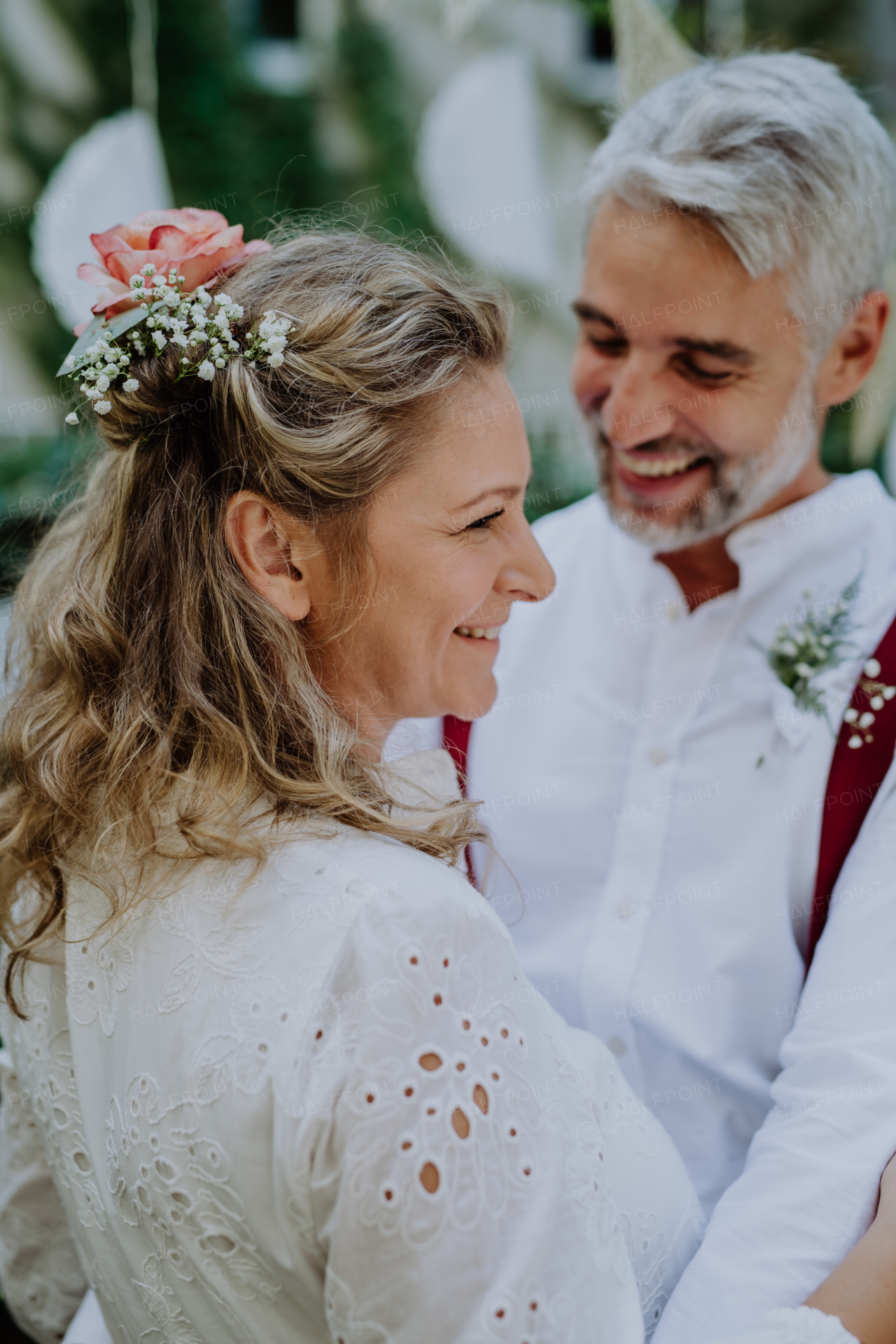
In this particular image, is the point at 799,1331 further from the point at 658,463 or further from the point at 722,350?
the point at 722,350

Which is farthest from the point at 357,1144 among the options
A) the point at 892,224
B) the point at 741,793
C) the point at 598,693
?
the point at 892,224

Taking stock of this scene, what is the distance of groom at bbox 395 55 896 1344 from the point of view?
1718 millimetres

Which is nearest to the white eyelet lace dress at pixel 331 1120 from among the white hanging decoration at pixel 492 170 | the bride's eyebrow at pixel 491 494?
the bride's eyebrow at pixel 491 494

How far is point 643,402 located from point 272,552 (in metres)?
0.91

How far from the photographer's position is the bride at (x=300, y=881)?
96cm

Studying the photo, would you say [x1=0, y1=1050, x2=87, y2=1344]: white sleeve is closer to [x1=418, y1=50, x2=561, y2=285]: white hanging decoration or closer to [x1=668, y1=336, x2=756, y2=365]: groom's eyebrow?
[x1=668, y1=336, x2=756, y2=365]: groom's eyebrow

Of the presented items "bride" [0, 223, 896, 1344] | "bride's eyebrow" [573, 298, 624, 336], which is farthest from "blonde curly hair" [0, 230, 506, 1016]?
"bride's eyebrow" [573, 298, 624, 336]

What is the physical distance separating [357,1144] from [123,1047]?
32 cm

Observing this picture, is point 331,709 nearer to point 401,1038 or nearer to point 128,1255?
point 401,1038

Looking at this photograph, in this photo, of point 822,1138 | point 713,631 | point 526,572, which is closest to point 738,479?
point 713,631

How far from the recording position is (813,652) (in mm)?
1755

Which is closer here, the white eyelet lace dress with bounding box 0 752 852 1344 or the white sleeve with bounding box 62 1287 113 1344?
the white eyelet lace dress with bounding box 0 752 852 1344

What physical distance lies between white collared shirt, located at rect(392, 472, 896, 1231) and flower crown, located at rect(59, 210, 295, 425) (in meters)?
0.85

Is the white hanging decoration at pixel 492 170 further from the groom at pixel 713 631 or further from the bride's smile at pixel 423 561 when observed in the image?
the bride's smile at pixel 423 561
